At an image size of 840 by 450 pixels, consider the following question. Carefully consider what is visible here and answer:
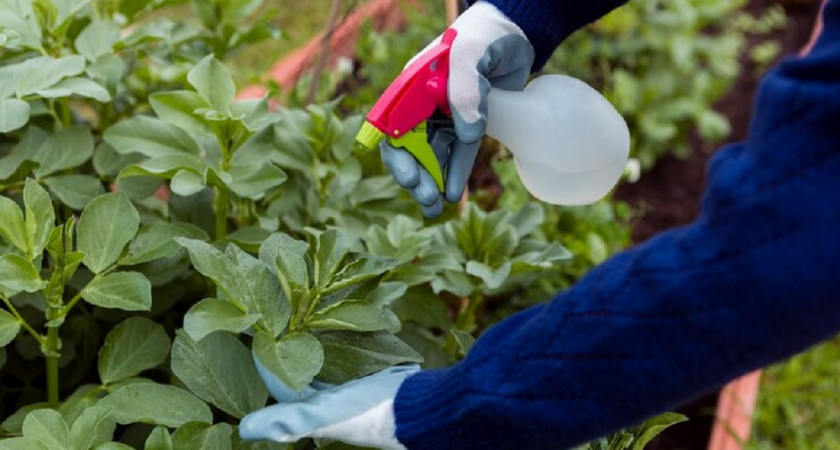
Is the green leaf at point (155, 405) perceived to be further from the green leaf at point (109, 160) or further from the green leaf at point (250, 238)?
the green leaf at point (109, 160)

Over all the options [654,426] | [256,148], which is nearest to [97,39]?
[256,148]

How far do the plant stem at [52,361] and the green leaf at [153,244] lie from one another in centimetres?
9

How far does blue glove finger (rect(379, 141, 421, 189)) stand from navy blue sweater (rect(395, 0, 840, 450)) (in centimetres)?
21

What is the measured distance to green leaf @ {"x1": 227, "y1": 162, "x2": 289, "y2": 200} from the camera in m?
1.01

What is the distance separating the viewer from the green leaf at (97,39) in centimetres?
117

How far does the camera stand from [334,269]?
86 cm

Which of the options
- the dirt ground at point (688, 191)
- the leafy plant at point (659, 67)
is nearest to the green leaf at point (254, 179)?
the dirt ground at point (688, 191)

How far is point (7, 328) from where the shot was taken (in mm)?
848

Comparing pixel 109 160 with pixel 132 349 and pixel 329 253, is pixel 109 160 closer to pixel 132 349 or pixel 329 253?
pixel 132 349

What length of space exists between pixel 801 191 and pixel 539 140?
35cm

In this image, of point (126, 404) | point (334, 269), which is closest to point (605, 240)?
point (334, 269)

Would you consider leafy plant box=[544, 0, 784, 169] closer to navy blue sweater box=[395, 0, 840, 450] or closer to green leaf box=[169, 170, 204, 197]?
green leaf box=[169, 170, 204, 197]

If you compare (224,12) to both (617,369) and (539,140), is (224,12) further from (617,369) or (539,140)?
(617,369)

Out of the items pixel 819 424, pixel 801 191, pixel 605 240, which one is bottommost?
pixel 819 424
